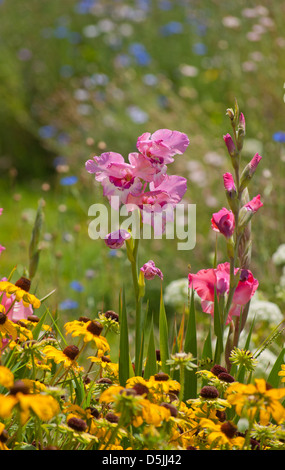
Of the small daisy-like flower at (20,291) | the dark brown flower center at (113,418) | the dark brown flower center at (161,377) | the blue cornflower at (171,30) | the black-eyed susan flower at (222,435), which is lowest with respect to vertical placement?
the black-eyed susan flower at (222,435)

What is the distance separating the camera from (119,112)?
202 inches

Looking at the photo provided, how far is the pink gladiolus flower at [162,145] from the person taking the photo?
1.54 metres

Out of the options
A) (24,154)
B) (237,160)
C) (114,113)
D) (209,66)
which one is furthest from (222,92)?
(237,160)

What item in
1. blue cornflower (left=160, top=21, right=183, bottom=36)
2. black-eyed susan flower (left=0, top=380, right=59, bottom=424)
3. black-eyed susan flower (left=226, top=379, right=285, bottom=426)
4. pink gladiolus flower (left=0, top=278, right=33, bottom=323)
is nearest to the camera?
black-eyed susan flower (left=0, top=380, right=59, bottom=424)

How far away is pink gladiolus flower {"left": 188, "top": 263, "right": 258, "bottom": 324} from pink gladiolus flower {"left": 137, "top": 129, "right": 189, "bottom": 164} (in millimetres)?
324

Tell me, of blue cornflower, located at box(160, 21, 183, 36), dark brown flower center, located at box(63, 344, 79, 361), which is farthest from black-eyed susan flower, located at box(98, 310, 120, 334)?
blue cornflower, located at box(160, 21, 183, 36)

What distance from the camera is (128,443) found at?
152cm

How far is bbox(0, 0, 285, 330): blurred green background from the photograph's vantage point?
349cm

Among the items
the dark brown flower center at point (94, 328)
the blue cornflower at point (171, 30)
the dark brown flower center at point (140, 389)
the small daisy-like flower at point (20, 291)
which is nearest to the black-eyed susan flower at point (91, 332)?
the dark brown flower center at point (94, 328)

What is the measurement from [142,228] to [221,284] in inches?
9.9

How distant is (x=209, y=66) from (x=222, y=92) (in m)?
0.47

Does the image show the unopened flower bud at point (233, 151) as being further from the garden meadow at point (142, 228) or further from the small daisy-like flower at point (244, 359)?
the small daisy-like flower at point (244, 359)

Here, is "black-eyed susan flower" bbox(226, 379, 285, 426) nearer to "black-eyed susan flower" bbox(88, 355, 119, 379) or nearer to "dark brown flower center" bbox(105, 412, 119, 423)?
"dark brown flower center" bbox(105, 412, 119, 423)
